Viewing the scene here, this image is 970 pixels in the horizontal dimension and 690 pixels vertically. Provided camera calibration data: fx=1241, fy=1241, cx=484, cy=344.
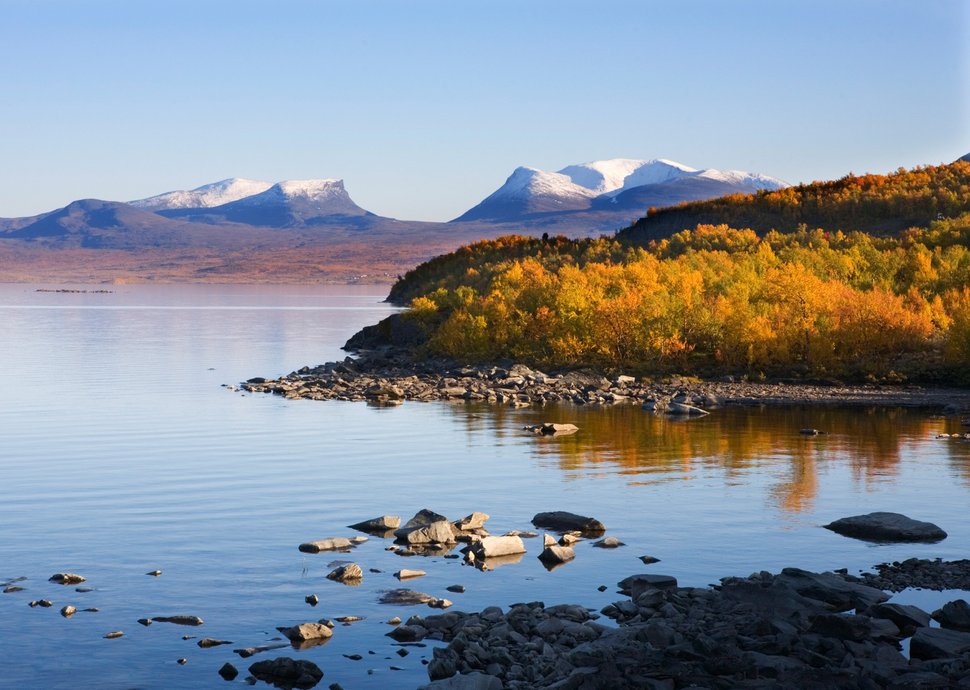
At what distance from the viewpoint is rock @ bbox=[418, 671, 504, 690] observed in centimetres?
1207

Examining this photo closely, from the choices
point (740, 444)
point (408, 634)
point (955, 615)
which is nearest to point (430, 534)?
point (408, 634)

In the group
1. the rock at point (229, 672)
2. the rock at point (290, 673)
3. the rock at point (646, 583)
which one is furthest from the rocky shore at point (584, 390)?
the rock at point (229, 672)

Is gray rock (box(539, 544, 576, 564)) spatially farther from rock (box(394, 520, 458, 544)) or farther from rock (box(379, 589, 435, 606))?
rock (box(379, 589, 435, 606))

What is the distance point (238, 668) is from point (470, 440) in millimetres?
18512

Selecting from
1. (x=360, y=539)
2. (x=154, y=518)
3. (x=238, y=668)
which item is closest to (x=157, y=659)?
(x=238, y=668)

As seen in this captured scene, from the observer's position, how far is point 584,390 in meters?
43.1

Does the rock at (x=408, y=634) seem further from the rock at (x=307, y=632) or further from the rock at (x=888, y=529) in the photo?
the rock at (x=888, y=529)

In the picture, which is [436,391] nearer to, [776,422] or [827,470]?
[776,422]

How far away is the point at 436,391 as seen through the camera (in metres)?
43.9

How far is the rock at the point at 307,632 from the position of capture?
1418cm

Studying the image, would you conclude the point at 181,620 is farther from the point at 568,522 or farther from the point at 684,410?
the point at 684,410

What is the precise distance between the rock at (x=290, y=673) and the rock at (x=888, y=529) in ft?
33.4

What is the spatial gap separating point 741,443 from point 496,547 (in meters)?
14.0

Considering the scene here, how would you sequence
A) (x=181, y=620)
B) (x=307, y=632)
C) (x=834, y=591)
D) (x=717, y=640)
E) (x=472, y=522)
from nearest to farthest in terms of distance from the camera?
(x=717, y=640) → (x=307, y=632) → (x=181, y=620) → (x=834, y=591) → (x=472, y=522)
